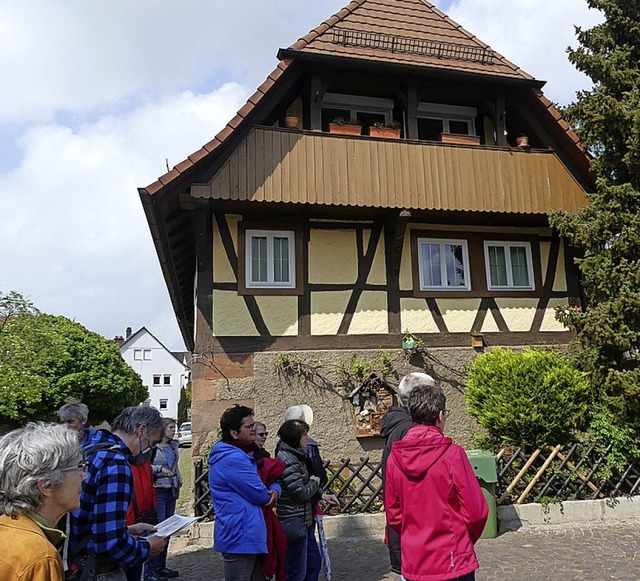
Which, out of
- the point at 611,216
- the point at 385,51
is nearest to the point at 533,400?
the point at 611,216

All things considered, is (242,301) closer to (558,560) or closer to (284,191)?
(284,191)

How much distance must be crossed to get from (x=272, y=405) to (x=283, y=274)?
91.5 inches

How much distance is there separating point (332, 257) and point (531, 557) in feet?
19.2

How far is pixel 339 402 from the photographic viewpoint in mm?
9961

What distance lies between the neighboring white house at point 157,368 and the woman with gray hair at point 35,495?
65983 millimetres

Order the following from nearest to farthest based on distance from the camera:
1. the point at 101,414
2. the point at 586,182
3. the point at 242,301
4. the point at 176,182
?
the point at 176,182, the point at 242,301, the point at 586,182, the point at 101,414

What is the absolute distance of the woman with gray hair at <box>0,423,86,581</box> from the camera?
1855mm

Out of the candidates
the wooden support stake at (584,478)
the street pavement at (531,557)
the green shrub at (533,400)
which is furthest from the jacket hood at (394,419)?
the wooden support stake at (584,478)

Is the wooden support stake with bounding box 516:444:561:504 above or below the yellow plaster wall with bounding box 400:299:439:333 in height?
below

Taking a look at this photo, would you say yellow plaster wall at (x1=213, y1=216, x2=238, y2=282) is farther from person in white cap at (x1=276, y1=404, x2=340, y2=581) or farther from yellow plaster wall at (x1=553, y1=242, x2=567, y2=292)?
yellow plaster wall at (x1=553, y1=242, x2=567, y2=292)

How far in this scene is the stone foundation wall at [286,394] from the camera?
9.48 metres

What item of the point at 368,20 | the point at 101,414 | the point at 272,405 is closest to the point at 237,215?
the point at 272,405

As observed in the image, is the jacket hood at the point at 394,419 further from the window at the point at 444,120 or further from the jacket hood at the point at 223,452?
the window at the point at 444,120

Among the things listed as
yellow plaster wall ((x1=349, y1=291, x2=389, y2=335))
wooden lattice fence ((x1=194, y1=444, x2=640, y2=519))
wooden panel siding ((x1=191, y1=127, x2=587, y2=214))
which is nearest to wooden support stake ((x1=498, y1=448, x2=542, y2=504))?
wooden lattice fence ((x1=194, y1=444, x2=640, y2=519))
